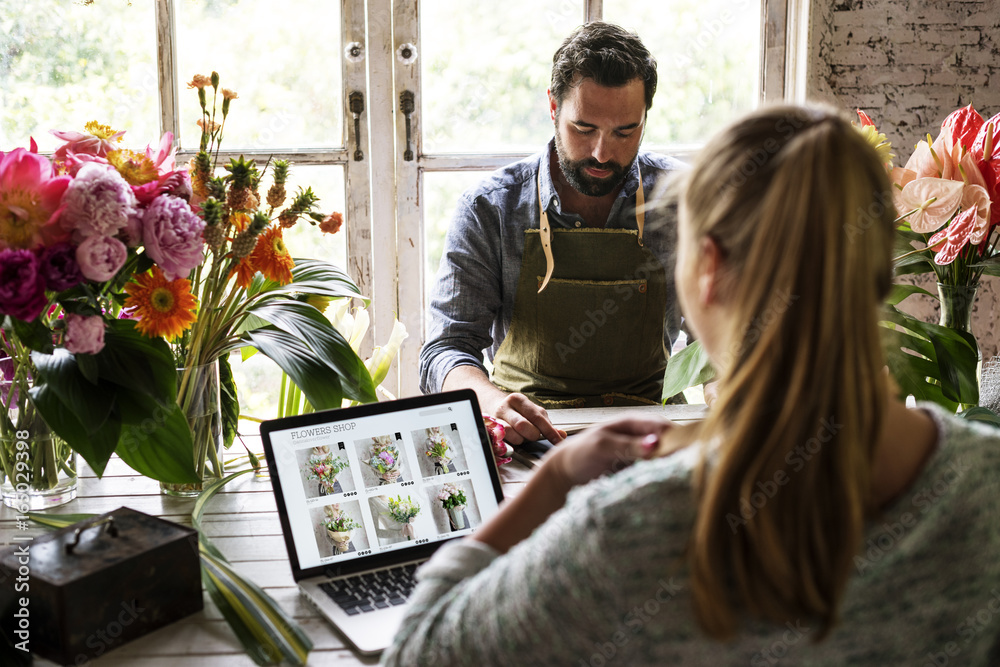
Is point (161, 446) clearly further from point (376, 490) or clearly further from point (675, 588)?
point (675, 588)

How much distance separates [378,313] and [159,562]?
5.44 feet

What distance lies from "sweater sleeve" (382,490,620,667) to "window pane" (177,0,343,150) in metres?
1.97

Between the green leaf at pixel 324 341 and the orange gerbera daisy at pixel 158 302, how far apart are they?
14cm

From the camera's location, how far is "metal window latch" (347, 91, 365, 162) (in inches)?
93.5

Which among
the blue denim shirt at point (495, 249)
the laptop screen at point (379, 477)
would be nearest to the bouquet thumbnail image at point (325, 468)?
the laptop screen at point (379, 477)

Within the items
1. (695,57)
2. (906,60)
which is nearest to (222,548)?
(695,57)

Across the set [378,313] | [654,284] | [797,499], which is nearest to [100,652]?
[797,499]

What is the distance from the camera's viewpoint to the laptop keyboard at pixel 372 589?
91cm

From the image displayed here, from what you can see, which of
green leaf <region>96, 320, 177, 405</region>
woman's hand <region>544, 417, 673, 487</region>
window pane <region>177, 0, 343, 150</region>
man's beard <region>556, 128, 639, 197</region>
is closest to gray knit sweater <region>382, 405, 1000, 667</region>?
woman's hand <region>544, 417, 673, 487</region>

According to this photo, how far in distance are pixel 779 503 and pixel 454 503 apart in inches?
22.2

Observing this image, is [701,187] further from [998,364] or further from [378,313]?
[378,313]

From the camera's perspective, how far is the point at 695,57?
2.49 metres

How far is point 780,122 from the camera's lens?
612 mm

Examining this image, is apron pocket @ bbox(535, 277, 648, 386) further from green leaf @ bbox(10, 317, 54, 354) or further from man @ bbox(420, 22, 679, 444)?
green leaf @ bbox(10, 317, 54, 354)
